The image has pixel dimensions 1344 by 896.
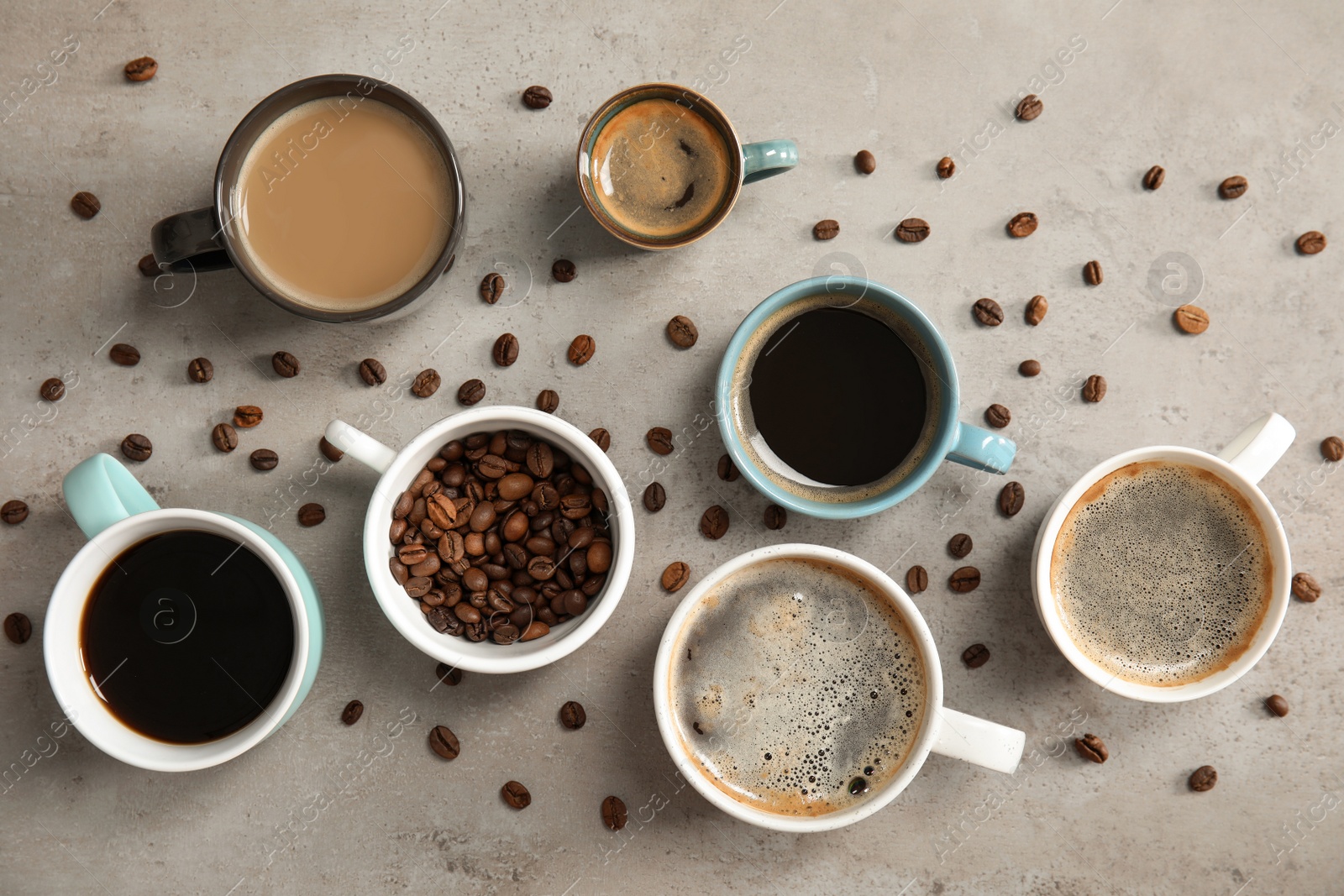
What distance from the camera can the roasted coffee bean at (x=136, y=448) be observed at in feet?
4.48

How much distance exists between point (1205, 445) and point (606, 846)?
1200 mm

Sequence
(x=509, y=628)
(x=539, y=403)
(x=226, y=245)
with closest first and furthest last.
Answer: (x=226, y=245) < (x=509, y=628) < (x=539, y=403)

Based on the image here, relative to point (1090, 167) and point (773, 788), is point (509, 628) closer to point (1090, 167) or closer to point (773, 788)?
Result: point (773, 788)

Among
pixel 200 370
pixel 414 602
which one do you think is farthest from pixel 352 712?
pixel 200 370

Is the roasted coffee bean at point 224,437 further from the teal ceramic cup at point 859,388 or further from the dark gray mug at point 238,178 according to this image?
the teal ceramic cup at point 859,388

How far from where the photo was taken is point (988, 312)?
1.40m

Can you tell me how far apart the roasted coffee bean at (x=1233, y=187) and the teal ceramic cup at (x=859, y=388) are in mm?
629

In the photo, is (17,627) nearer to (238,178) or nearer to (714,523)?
(238,178)

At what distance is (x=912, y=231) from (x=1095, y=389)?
1.30 feet

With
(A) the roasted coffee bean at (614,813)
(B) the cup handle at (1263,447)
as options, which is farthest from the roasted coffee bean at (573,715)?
(B) the cup handle at (1263,447)

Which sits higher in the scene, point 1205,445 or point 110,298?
point 1205,445

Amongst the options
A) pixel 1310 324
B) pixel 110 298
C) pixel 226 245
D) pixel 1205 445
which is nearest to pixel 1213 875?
pixel 1205 445

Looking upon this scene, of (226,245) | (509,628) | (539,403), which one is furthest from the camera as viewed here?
(539,403)

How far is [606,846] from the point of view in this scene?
140cm
